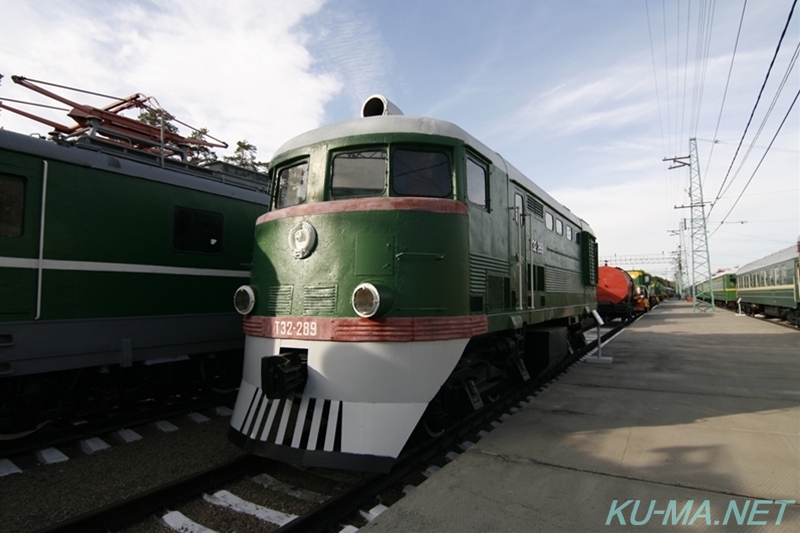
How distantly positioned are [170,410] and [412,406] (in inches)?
160

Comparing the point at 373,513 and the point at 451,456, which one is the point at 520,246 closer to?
the point at 451,456

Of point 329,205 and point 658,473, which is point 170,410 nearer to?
point 329,205

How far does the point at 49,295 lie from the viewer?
18.1ft

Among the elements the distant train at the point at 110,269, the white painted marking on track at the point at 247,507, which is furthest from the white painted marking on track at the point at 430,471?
the distant train at the point at 110,269

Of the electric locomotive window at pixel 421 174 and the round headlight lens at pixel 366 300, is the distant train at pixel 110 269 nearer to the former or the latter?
the round headlight lens at pixel 366 300

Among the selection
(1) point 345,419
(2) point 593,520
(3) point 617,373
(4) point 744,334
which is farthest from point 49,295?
(4) point 744,334

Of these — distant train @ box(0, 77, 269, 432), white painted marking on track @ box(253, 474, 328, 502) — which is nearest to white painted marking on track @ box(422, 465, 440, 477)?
white painted marking on track @ box(253, 474, 328, 502)

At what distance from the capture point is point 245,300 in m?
5.29

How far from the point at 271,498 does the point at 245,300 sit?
6.84 ft

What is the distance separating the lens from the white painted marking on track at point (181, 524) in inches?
144

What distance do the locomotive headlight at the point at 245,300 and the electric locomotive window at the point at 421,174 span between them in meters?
1.96

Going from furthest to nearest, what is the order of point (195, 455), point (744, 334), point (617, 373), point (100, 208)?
point (744, 334)
point (617, 373)
point (100, 208)
point (195, 455)

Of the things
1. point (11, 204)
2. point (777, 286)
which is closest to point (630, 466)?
point (11, 204)

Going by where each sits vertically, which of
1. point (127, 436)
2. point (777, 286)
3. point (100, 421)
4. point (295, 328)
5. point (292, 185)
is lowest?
point (127, 436)
